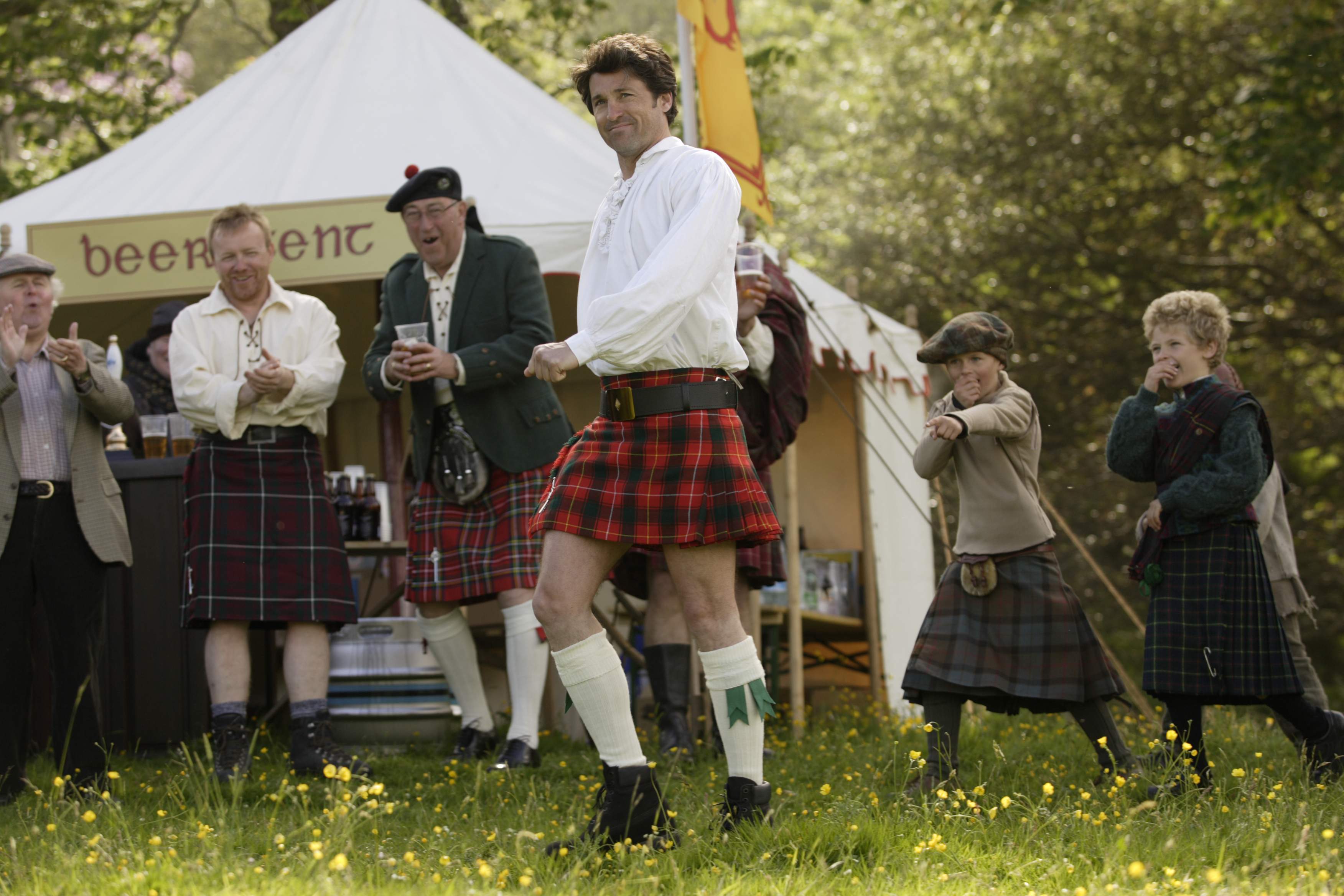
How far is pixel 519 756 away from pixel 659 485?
1.77m

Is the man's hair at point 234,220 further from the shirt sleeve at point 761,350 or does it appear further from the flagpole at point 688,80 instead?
the flagpole at point 688,80

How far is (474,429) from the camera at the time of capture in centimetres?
479

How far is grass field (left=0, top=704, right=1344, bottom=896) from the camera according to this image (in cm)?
260

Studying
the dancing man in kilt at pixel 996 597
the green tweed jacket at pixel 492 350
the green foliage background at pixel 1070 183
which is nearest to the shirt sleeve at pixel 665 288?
the dancing man in kilt at pixel 996 597

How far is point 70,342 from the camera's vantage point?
408 cm

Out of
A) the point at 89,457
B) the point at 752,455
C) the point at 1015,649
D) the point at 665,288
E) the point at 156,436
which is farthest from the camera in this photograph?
the point at 156,436

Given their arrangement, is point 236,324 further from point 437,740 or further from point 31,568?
point 437,740

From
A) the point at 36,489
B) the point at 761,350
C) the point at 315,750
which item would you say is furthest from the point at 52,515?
the point at 761,350

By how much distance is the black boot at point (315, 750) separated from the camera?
14.4 ft

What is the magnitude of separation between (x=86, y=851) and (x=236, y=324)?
2159 mm

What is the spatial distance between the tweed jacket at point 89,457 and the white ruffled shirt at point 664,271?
67.5 inches

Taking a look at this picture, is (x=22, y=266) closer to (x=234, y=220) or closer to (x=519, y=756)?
(x=234, y=220)

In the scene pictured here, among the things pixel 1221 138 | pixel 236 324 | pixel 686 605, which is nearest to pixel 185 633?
pixel 236 324

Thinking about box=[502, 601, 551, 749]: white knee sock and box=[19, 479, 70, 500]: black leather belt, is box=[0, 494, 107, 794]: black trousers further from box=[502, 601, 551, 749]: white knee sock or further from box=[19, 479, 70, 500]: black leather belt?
box=[502, 601, 551, 749]: white knee sock
